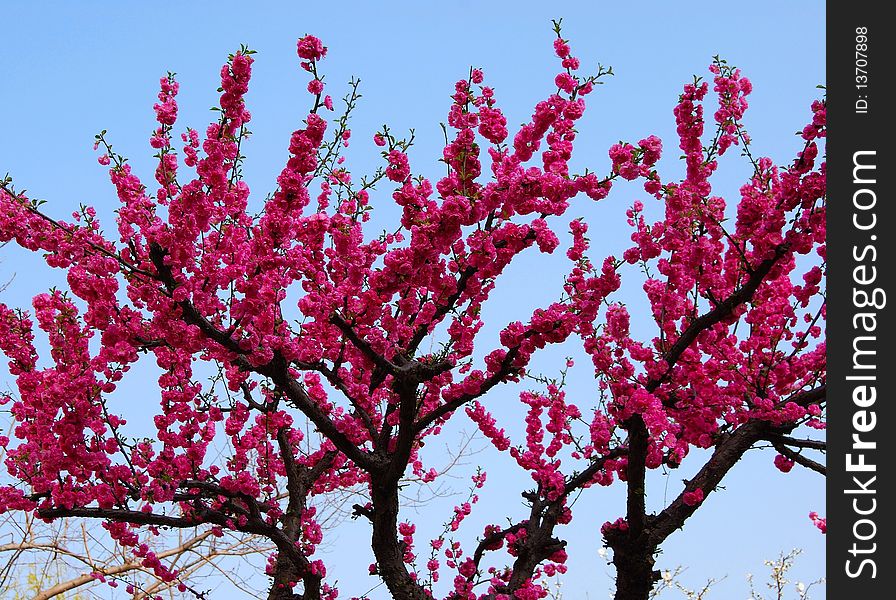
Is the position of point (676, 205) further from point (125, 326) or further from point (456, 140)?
point (125, 326)

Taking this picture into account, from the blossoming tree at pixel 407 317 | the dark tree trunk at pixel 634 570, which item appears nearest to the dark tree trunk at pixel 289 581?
the blossoming tree at pixel 407 317

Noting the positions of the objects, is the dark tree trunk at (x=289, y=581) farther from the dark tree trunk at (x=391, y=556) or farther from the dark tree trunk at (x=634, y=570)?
the dark tree trunk at (x=634, y=570)

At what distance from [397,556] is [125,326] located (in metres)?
2.61

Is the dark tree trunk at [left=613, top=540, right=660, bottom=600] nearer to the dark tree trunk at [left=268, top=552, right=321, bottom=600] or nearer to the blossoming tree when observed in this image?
the blossoming tree

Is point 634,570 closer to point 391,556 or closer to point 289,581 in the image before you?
point 391,556

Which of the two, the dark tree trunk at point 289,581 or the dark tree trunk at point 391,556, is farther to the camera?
the dark tree trunk at point 289,581

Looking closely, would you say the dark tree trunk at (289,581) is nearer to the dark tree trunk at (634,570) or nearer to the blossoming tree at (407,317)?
the blossoming tree at (407,317)

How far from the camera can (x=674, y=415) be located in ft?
20.8

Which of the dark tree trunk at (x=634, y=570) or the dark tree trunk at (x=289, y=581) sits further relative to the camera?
the dark tree trunk at (x=289, y=581)

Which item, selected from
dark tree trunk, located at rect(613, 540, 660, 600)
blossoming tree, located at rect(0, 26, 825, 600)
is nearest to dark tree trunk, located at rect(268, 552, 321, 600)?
blossoming tree, located at rect(0, 26, 825, 600)

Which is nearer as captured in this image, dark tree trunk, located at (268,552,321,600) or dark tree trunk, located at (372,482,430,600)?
dark tree trunk, located at (372,482,430,600)

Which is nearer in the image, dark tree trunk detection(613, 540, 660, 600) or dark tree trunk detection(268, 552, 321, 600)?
dark tree trunk detection(613, 540, 660, 600)
